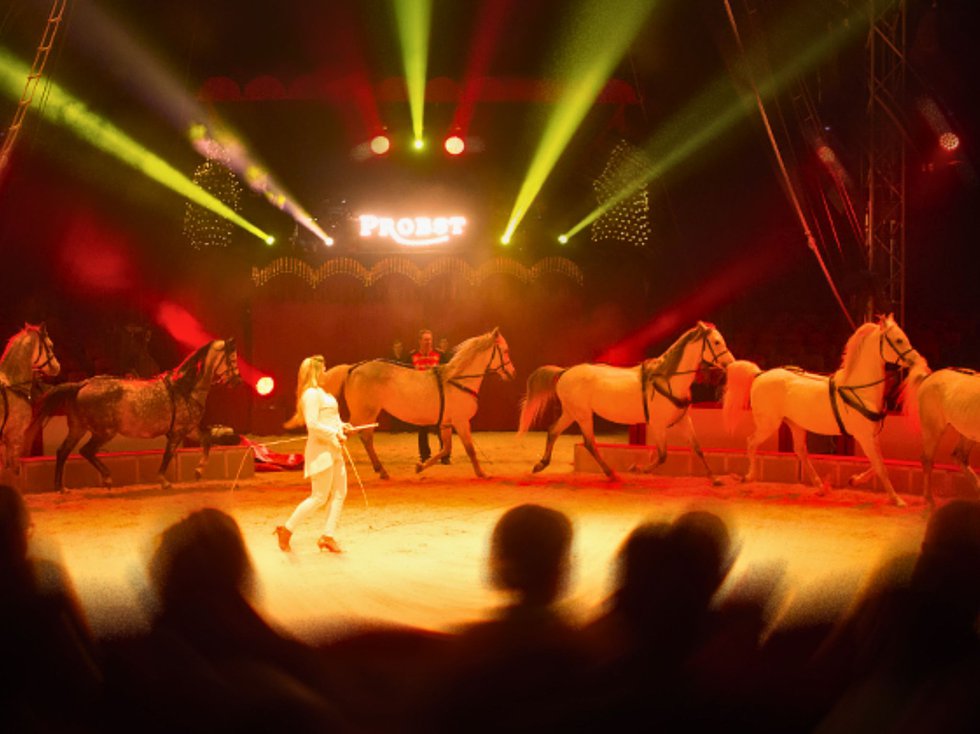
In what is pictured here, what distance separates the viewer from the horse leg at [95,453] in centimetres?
1043

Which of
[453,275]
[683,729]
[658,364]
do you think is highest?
[453,275]

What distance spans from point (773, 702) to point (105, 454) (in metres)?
10.5

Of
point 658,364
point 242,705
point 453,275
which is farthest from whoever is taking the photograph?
point 453,275

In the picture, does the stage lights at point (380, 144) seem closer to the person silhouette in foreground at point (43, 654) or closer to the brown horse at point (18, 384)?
the brown horse at point (18, 384)

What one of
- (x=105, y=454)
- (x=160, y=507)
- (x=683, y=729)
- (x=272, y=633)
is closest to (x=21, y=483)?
(x=105, y=454)

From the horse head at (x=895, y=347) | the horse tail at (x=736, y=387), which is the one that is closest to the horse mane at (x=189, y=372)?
the horse tail at (x=736, y=387)

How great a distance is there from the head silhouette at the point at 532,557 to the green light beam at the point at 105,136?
12301 mm

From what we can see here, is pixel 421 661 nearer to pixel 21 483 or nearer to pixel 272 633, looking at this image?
pixel 272 633

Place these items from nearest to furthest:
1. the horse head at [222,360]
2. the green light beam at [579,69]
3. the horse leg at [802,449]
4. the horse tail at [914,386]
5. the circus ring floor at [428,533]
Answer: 1. the circus ring floor at [428,533]
2. the horse tail at [914,386]
3. the horse leg at [802,449]
4. the horse head at [222,360]
5. the green light beam at [579,69]

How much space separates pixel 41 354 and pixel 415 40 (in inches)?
321

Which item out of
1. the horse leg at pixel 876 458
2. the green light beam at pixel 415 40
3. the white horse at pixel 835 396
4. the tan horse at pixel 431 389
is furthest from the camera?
the green light beam at pixel 415 40

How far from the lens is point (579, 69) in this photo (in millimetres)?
16484

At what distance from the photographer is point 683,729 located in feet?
9.25

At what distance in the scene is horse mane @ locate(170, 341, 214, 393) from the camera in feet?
35.1
